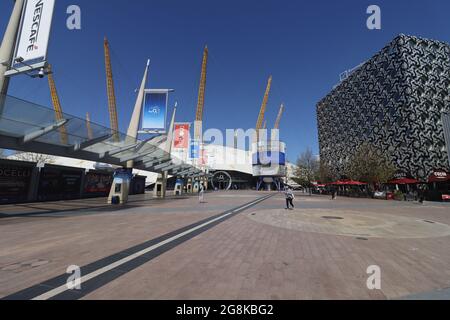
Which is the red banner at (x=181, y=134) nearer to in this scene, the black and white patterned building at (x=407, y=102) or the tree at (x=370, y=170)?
the tree at (x=370, y=170)

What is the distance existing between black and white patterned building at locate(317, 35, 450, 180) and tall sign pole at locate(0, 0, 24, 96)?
56416mm

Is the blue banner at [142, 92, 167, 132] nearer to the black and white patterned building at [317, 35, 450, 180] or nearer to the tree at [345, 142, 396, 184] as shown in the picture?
the tree at [345, 142, 396, 184]

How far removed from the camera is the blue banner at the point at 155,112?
27.6 metres

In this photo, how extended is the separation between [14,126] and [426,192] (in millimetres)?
43659

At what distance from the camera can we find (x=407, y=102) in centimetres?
4466

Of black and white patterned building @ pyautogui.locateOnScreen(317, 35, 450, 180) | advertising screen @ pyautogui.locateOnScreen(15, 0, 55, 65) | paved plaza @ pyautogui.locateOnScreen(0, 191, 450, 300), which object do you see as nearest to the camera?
paved plaza @ pyautogui.locateOnScreen(0, 191, 450, 300)

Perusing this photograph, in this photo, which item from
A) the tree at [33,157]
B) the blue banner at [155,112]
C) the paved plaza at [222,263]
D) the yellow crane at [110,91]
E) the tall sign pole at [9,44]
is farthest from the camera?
the yellow crane at [110,91]

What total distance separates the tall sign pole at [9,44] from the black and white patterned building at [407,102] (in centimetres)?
5642

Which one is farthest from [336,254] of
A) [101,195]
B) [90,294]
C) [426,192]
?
[426,192]

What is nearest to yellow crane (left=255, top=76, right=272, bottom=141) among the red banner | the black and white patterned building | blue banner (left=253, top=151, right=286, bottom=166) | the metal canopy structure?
blue banner (left=253, top=151, right=286, bottom=166)

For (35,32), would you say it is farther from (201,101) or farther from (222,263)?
(201,101)

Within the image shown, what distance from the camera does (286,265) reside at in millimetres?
4930

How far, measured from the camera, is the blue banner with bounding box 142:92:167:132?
90.7 ft

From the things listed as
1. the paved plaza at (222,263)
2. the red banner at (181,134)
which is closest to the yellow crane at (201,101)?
the red banner at (181,134)
